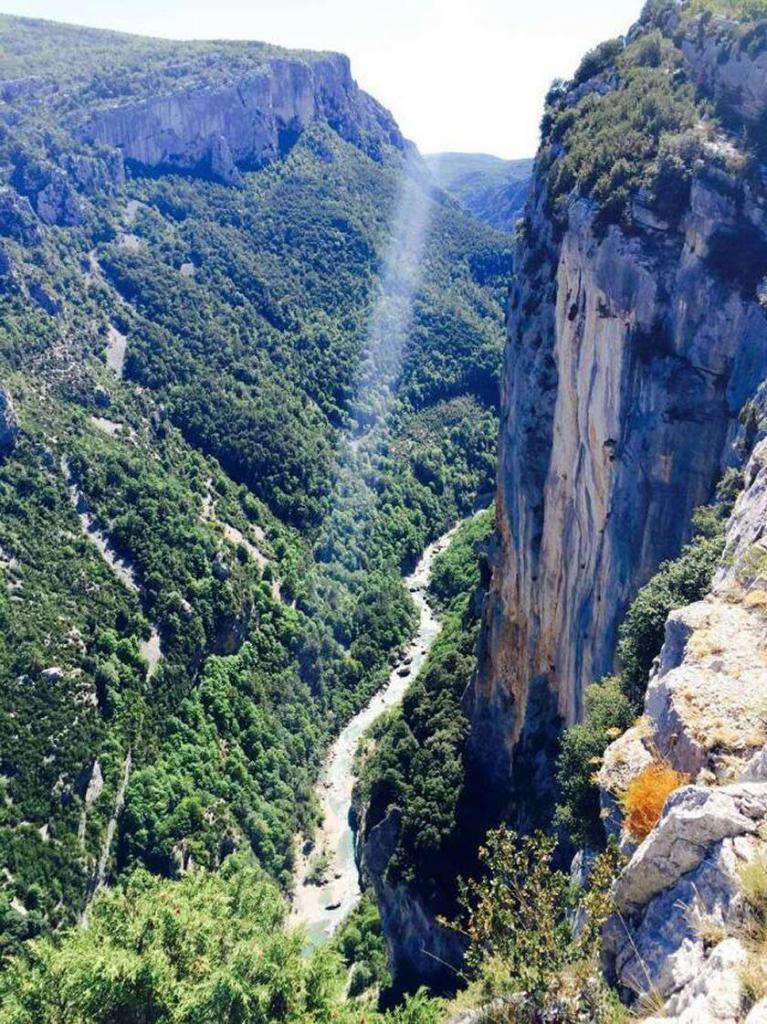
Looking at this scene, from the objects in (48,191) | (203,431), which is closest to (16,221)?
(48,191)

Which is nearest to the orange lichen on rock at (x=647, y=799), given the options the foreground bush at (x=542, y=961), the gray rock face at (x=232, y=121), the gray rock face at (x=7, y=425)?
the foreground bush at (x=542, y=961)

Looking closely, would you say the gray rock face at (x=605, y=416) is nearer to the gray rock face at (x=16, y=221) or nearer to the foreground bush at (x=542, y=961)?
the foreground bush at (x=542, y=961)

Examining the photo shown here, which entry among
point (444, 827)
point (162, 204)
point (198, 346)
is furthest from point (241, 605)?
point (162, 204)

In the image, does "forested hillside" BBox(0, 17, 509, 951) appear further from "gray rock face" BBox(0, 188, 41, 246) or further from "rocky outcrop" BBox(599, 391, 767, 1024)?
"rocky outcrop" BBox(599, 391, 767, 1024)

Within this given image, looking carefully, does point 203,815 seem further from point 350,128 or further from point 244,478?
point 350,128

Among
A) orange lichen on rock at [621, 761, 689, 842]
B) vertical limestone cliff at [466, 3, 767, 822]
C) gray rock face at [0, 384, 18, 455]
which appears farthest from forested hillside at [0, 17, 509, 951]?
orange lichen on rock at [621, 761, 689, 842]

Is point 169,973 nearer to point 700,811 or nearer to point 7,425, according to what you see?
point 700,811
